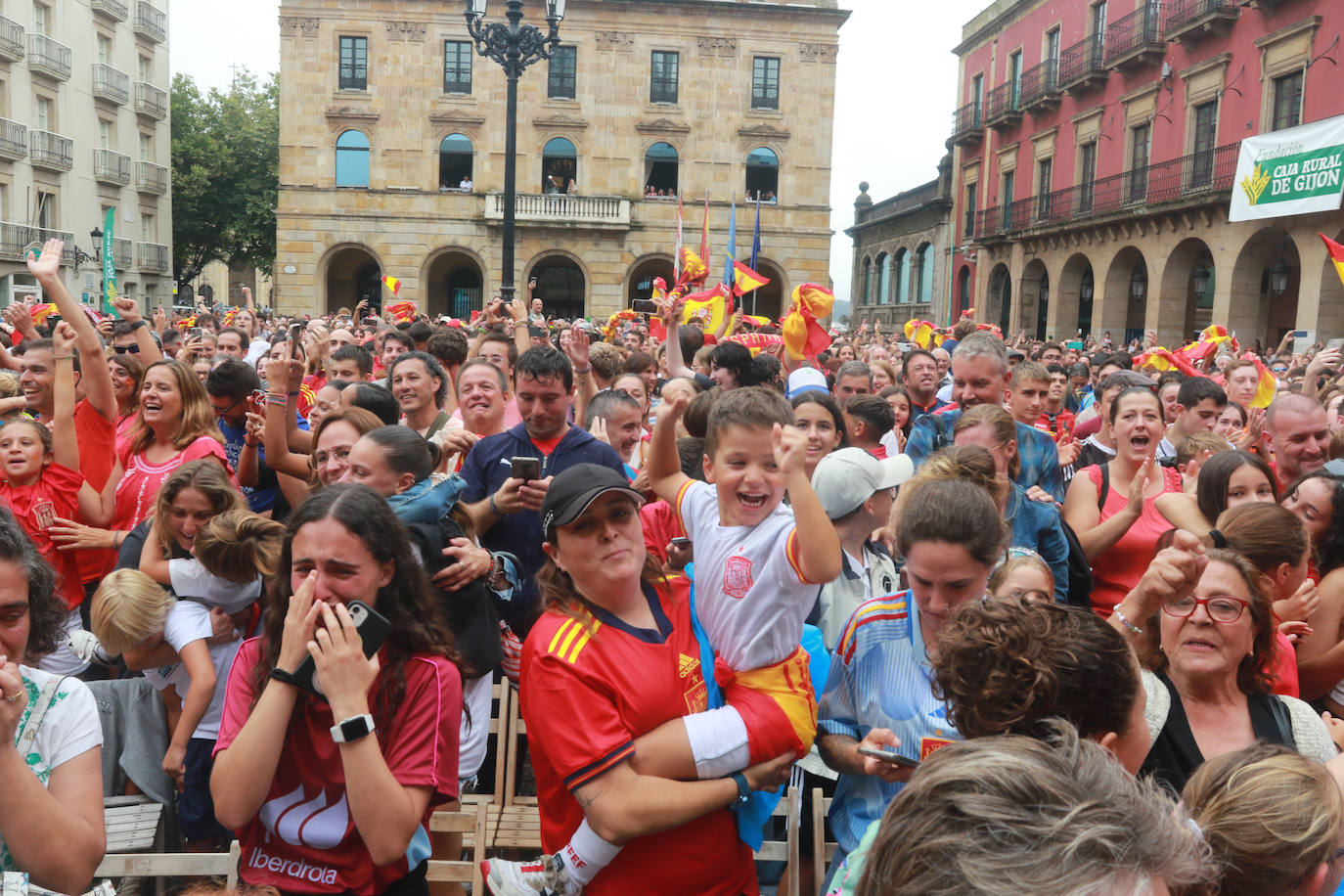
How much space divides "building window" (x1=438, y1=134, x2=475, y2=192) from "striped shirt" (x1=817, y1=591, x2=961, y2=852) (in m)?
33.2

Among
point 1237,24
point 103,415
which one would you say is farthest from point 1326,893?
point 1237,24

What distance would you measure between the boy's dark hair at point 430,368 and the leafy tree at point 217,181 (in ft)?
131

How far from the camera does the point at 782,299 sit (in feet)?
117

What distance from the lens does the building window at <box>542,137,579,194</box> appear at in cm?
3362

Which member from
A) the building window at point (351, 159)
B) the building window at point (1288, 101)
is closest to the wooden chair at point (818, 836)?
the building window at point (1288, 101)

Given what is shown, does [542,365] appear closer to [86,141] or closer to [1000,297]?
[1000,297]

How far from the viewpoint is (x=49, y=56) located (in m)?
Answer: 29.9

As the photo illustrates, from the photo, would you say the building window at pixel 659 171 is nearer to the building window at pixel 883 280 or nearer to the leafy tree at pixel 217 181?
the building window at pixel 883 280

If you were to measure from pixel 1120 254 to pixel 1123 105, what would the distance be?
12.5 ft

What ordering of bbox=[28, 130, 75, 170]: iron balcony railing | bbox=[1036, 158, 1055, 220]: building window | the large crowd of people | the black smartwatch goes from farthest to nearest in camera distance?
bbox=[28, 130, 75, 170]: iron balcony railing → bbox=[1036, 158, 1055, 220]: building window → the black smartwatch → the large crowd of people

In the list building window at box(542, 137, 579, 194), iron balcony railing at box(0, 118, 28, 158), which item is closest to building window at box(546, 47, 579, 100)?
building window at box(542, 137, 579, 194)

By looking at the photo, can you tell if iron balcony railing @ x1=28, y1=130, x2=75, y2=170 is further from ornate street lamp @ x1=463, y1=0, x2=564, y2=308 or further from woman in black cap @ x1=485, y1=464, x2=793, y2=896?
woman in black cap @ x1=485, y1=464, x2=793, y2=896

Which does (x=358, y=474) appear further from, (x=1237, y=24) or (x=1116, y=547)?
(x=1237, y=24)

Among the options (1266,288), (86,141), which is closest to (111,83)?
(86,141)
